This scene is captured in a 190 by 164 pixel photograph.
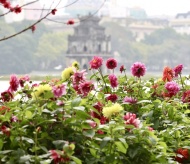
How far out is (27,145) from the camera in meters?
1.79

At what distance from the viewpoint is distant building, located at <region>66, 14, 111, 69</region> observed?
3550 cm

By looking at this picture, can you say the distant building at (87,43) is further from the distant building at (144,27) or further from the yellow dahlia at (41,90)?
the yellow dahlia at (41,90)

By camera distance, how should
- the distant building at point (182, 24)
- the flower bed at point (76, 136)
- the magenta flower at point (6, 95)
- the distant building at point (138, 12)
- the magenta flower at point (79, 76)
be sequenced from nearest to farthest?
1. the flower bed at point (76, 136)
2. the magenta flower at point (6, 95)
3. the magenta flower at point (79, 76)
4. the distant building at point (182, 24)
5. the distant building at point (138, 12)

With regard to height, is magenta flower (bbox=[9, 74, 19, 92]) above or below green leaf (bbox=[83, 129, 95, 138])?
above

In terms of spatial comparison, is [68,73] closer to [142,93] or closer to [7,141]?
[142,93]

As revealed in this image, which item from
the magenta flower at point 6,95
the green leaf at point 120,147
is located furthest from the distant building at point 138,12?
the green leaf at point 120,147

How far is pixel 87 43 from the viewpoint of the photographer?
118 ft

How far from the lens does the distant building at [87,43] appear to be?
3550cm

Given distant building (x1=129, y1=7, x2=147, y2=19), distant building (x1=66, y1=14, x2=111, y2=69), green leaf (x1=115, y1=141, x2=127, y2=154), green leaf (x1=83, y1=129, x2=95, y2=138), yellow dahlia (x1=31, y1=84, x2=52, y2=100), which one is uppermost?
distant building (x1=129, y1=7, x2=147, y2=19)

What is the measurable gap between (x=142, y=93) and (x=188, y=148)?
78 cm

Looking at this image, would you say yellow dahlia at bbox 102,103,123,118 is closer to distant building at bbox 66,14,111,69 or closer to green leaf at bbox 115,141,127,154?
green leaf at bbox 115,141,127,154

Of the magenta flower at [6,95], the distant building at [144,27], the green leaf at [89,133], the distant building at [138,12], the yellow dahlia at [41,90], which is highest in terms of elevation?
the distant building at [138,12]

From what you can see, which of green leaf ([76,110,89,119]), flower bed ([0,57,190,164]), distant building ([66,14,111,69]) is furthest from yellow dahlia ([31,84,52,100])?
distant building ([66,14,111,69])

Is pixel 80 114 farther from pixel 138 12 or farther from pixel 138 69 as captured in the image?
pixel 138 12
